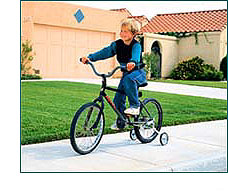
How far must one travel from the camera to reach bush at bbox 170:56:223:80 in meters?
22.8

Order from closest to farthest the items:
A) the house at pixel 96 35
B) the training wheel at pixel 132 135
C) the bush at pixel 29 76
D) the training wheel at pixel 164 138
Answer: the training wheel at pixel 164 138, the training wheel at pixel 132 135, the bush at pixel 29 76, the house at pixel 96 35

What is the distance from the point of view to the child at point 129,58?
17.9 ft

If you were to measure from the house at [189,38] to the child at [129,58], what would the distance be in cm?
1756

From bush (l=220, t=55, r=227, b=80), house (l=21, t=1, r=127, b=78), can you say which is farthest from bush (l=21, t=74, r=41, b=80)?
bush (l=220, t=55, r=227, b=80)

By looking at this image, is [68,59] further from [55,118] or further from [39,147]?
[39,147]

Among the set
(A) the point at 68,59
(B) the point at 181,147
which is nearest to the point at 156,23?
(A) the point at 68,59

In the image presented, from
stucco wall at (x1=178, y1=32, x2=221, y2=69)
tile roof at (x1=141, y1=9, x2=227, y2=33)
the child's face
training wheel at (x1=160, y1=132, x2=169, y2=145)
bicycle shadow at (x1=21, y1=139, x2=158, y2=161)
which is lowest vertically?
bicycle shadow at (x1=21, y1=139, x2=158, y2=161)

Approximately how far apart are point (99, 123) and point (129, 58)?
3.08 feet

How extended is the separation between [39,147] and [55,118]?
197 cm

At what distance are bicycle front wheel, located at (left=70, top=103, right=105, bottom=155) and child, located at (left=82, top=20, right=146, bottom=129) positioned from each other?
1.32 ft

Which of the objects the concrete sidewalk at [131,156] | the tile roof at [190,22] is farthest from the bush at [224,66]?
the concrete sidewalk at [131,156]

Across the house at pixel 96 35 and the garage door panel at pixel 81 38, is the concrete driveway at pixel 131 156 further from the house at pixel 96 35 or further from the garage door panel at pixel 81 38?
the garage door panel at pixel 81 38

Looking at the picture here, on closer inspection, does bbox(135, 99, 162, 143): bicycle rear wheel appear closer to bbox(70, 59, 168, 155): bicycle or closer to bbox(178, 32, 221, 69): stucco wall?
bbox(70, 59, 168, 155): bicycle

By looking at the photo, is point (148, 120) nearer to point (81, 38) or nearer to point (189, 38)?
point (81, 38)
